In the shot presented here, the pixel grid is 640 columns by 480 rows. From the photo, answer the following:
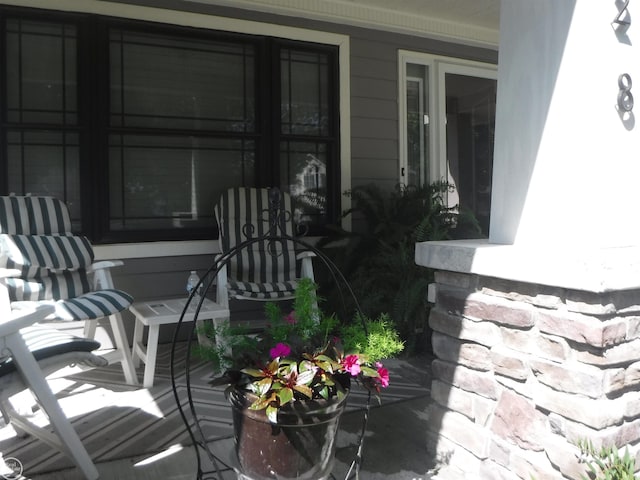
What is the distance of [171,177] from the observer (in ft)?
11.5

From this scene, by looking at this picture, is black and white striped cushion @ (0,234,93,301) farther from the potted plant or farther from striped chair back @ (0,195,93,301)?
the potted plant

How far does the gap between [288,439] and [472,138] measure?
4.17 metres

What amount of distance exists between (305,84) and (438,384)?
8.91ft

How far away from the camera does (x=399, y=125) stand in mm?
4227

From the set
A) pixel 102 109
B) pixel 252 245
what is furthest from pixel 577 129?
pixel 102 109

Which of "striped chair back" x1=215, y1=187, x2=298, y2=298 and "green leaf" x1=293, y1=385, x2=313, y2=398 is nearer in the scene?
"green leaf" x1=293, y1=385, x2=313, y2=398

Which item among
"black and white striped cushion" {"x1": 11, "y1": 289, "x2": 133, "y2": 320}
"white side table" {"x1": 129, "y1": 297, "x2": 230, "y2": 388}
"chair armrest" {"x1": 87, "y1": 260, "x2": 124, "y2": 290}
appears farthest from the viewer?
"chair armrest" {"x1": 87, "y1": 260, "x2": 124, "y2": 290}

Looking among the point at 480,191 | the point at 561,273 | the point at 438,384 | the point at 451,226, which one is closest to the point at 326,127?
the point at 451,226

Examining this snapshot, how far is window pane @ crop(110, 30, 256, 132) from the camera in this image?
3.36 metres

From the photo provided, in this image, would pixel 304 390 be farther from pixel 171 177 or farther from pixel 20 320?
pixel 171 177

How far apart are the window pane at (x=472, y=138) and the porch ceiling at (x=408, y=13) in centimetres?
41

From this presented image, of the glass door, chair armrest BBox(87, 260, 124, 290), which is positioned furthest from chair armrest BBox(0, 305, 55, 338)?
the glass door

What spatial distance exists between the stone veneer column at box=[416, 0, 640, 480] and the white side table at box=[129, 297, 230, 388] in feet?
4.39

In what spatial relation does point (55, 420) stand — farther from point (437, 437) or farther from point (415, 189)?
point (415, 189)
